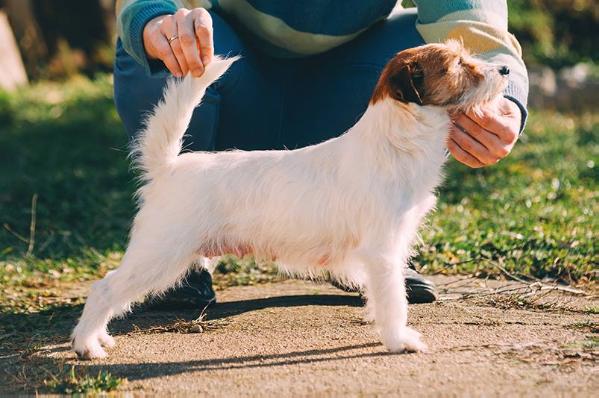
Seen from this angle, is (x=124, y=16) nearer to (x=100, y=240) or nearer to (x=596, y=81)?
(x=100, y=240)

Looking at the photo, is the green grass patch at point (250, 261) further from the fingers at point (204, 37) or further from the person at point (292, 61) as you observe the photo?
the fingers at point (204, 37)

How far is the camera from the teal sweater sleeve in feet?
12.6

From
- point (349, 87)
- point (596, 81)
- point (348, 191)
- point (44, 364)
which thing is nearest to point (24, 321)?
point (44, 364)

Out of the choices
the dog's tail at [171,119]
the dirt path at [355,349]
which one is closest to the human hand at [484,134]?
the dirt path at [355,349]

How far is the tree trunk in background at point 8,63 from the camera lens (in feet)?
34.6

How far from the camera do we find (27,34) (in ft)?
39.5

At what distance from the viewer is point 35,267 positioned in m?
4.97

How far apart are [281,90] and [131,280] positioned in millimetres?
1671

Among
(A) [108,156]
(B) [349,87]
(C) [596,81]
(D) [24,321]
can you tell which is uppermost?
(B) [349,87]

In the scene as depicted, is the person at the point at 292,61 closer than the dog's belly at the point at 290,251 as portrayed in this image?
No

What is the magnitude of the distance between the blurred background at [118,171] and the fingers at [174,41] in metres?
1.52

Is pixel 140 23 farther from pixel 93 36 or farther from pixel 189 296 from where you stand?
pixel 93 36

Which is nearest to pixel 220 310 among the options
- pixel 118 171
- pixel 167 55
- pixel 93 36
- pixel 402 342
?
pixel 402 342

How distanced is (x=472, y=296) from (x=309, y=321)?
0.80 m
